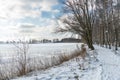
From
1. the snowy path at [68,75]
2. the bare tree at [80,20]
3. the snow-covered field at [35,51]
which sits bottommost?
the snow-covered field at [35,51]

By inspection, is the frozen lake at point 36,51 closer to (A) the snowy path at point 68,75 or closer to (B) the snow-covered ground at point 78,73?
(B) the snow-covered ground at point 78,73

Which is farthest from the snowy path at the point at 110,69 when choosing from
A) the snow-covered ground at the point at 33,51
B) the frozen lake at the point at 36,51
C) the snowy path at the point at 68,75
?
the frozen lake at the point at 36,51

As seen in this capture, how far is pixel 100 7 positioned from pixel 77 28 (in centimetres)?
810

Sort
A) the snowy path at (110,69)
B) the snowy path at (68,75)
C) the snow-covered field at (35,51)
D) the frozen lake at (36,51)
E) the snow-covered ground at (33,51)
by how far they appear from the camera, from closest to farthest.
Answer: the snowy path at (110,69), the snowy path at (68,75), the snow-covered ground at (33,51), the snow-covered field at (35,51), the frozen lake at (36,51)

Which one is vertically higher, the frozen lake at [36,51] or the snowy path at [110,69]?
the snowy path at [110,69]

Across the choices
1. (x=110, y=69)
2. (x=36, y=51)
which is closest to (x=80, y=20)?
(x=36, y=51)

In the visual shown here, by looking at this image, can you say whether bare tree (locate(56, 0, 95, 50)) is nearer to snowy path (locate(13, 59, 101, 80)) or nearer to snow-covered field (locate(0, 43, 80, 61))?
snow-covered field (locate(0, 43, 80, 61))

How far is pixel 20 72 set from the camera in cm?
997

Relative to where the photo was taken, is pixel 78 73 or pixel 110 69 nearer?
pixel 78 73

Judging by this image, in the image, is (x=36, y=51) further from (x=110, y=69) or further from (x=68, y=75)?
(x=68, y=75)

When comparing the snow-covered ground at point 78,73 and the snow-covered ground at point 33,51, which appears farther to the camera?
the snow-covered ground at point 33,51

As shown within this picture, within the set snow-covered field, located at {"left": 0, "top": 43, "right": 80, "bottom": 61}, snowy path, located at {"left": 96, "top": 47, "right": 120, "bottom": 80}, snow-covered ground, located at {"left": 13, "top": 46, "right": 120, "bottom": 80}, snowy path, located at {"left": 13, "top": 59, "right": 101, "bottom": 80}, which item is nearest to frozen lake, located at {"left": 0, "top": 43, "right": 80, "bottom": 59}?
snow-covered field, located at {"left": 0, "top": 43, "right": 80, "bottom": 61}

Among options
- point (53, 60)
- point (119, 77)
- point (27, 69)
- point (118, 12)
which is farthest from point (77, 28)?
point (119, 77)

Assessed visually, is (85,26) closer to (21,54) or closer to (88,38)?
(88,38)
